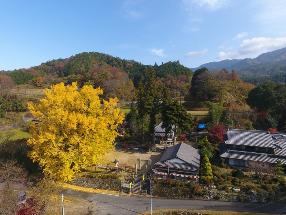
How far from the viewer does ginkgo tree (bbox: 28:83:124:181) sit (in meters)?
33.8

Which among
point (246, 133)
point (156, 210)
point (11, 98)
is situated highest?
point (11, 98)

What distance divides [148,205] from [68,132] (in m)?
10.7

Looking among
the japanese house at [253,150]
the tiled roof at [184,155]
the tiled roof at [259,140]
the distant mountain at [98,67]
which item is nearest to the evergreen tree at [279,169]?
the japanese house at [253,150]

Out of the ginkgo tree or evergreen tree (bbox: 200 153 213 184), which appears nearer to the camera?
the ginkgo tree

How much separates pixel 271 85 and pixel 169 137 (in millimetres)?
21771

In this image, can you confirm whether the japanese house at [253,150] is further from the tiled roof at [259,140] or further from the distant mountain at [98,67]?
the distant mountain at [98,67]

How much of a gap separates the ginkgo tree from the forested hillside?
4290 cm

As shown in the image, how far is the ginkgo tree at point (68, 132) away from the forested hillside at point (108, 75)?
42.9 meters

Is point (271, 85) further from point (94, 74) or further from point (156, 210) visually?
point (94, 74)

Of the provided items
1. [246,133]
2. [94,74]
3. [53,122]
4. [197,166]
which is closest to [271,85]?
[246,133]

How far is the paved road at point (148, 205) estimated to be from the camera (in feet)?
102

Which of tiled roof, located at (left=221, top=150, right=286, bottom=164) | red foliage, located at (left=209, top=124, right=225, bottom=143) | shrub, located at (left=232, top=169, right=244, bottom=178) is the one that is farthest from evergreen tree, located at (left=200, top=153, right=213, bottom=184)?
red foliage, located at (left=209, top=124, right=225, bottom=143)

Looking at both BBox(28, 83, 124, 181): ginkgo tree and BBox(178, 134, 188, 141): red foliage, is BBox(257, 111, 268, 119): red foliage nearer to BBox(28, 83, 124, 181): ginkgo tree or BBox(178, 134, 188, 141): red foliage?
BBox(178, 134, 188, 141): red foliage

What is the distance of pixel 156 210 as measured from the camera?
102 ft
